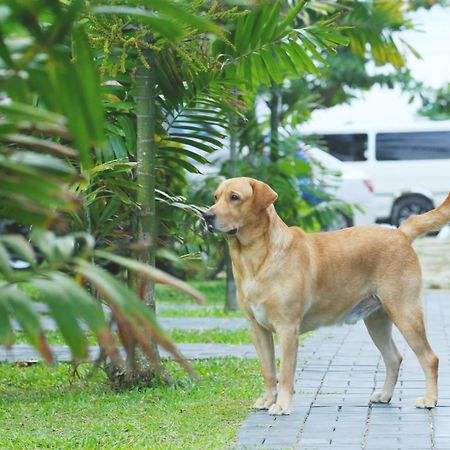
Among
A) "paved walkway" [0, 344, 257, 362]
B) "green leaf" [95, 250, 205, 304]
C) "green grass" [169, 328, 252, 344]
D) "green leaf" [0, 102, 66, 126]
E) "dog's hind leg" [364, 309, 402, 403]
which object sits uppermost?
"green leaf" [0, 102, 66, 126]

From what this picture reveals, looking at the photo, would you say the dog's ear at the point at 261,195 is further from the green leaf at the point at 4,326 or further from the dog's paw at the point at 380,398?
the green leaf at the point at 4,326

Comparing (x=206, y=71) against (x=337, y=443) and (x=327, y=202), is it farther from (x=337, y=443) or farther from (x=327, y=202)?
(x=327, y=202)

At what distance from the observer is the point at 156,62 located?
7398 millimetres

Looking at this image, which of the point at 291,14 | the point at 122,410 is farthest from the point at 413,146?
the point at 122,410

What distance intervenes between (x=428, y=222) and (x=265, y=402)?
150 centimetres

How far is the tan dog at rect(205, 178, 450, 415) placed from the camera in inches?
256

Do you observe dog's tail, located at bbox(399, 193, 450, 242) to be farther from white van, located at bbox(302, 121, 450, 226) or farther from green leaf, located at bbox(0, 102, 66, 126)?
white van, located at bbox(302, 121, 450, 226)

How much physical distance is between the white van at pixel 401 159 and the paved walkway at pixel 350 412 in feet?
63.7

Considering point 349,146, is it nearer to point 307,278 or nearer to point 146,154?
point 146,154

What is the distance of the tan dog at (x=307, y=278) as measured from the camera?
6.50m

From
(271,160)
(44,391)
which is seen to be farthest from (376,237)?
(271,160)

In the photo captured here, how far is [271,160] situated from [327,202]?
121cm

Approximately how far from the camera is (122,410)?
6602mm

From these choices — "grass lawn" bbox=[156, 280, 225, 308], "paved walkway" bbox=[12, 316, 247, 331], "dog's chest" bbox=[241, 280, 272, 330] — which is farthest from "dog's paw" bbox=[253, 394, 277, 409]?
"grass lawn" bbox=[156, 280, 225, 308]
